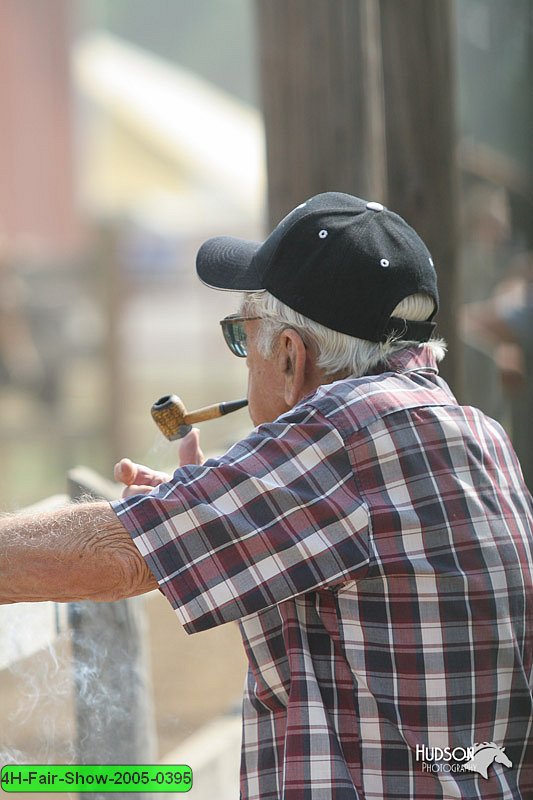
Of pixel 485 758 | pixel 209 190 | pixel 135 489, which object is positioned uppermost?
pixel 209 190

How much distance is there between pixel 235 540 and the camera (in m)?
1.25

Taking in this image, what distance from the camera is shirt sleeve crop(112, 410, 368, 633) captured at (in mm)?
1251

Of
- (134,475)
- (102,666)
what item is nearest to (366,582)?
(134,475)

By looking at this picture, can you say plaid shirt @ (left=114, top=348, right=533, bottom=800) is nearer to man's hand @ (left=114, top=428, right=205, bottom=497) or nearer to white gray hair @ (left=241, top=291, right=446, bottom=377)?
white gray hair @ (left=241, top=291, right=446, bottom=377)

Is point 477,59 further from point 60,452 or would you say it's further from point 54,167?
point 54,167

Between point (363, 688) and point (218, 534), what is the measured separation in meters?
0.29

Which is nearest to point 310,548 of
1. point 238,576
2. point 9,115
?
point 238,576

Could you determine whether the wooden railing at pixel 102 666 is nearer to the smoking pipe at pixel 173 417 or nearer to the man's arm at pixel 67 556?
the smoking pipe at pixel 173 417

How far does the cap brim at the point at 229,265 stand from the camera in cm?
148

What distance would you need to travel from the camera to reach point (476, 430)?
1.39 metres

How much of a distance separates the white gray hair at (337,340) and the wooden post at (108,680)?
46 cm

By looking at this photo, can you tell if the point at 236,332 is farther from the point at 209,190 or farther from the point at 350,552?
the point at 209,190

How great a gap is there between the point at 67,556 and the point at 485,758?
2.04ft

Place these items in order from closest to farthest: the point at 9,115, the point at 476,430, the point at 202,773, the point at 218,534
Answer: the point at 218,534, the point at 476,430, the point at 202,773, the point at 9,115
